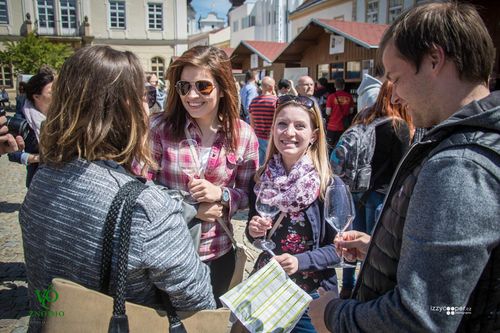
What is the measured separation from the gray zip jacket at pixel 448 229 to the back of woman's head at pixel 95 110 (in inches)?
37.4

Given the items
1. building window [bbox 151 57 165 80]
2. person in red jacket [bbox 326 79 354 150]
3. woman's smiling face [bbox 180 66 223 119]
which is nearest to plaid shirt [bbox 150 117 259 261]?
woman's smiling face [bbox 180 66 223 119]

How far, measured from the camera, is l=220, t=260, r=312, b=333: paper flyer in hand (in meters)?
1.38

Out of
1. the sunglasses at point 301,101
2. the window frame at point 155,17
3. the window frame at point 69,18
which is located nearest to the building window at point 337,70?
the sunglasses at point 301,101

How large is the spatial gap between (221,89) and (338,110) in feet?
23.3

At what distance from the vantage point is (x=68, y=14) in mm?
43406

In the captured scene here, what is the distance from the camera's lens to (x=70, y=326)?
1135mm

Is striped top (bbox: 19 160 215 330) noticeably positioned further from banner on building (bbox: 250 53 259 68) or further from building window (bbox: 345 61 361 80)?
banner on building (bbox: 250 53 259 68)

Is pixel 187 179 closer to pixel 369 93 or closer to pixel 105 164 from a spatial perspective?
pixel 105 164

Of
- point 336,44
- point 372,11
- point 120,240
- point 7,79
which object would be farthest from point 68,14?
point 120,240

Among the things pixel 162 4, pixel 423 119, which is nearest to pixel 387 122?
pixel 423 119

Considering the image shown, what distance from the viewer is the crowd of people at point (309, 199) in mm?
934

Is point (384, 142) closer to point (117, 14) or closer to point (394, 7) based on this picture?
point (394, 7)

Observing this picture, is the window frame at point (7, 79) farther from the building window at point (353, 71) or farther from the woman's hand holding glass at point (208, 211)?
the woman's hand holding glass at point (208, 211)

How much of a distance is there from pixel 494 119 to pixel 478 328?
0.55 m
